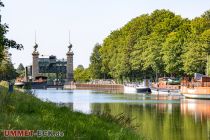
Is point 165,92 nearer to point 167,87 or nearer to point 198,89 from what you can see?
point 167,87

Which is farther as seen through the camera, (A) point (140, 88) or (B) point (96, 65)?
Answer: (B) point (96, 65)

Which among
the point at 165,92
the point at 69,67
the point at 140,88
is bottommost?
the point at 165,92

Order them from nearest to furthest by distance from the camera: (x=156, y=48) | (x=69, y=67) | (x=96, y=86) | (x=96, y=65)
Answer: (x=156, y=48) → (x=96, y=86) → (x=96, y=65) → (x=69, y=67)

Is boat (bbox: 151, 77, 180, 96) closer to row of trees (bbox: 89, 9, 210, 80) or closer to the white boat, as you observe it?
the white boat

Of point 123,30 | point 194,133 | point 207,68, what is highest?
point 123,30

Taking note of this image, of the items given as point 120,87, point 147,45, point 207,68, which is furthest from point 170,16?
point 207,68

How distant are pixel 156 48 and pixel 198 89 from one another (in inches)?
1475

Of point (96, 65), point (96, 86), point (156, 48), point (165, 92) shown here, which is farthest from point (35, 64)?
point (165, 92)

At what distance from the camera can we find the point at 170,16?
126 metres

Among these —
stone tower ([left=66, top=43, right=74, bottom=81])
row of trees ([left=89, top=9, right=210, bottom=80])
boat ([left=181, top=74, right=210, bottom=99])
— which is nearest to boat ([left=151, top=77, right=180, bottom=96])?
row of trees ([left=89, top=9, right=210, bottom=80])

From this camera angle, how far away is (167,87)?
10262 cm

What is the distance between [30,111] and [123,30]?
5016 inches

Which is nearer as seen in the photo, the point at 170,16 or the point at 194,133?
the point at 194,133

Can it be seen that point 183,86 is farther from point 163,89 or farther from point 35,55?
point 35,55
